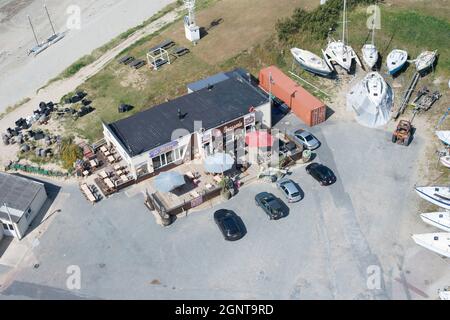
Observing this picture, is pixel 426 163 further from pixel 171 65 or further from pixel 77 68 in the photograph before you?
pixel 77 68

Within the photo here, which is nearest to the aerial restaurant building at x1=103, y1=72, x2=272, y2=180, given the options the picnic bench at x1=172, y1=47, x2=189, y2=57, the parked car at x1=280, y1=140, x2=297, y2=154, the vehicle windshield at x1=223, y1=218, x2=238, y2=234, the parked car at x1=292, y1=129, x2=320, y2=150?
the parked car at x1=280, y1=140, x2=297, y2=154

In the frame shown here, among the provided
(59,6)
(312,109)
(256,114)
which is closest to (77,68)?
(59,6)

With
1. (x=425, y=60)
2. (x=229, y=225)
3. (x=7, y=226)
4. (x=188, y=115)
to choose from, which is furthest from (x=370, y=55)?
(x=7, y=226)

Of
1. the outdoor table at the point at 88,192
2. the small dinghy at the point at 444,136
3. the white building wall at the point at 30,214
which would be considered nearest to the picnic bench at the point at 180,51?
the outdoor table at the point at 88,192

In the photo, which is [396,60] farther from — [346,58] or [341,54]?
[341,54]

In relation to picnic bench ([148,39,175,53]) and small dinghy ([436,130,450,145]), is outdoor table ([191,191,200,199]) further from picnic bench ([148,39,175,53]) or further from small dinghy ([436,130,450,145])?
picnic bench ([148,39,175,53])

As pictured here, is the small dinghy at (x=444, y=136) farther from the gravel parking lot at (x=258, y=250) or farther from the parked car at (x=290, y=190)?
the parked car at (x=290, y=190)
